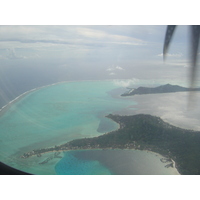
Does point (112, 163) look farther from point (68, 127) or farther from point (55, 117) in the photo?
point (55, 117)

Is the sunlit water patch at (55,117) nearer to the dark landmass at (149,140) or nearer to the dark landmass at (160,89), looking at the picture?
the dark landmass at (149,140)

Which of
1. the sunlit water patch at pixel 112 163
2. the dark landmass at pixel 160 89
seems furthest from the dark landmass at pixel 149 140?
the dark landmass at pixel 160 89

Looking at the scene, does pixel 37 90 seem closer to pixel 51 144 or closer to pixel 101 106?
pixel 101 106

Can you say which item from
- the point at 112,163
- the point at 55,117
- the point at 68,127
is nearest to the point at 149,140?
the point at 112,163

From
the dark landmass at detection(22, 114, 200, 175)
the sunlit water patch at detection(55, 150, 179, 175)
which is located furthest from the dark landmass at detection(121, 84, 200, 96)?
the sunlit water patch at detection(55, 150, 179, 175)

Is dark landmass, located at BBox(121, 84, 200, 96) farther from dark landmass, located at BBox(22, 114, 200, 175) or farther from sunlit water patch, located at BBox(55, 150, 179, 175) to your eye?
sunlit water patch, located at BBox(55, 150, 179, 175)

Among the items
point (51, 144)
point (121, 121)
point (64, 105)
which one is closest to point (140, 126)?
point (121, 121)
